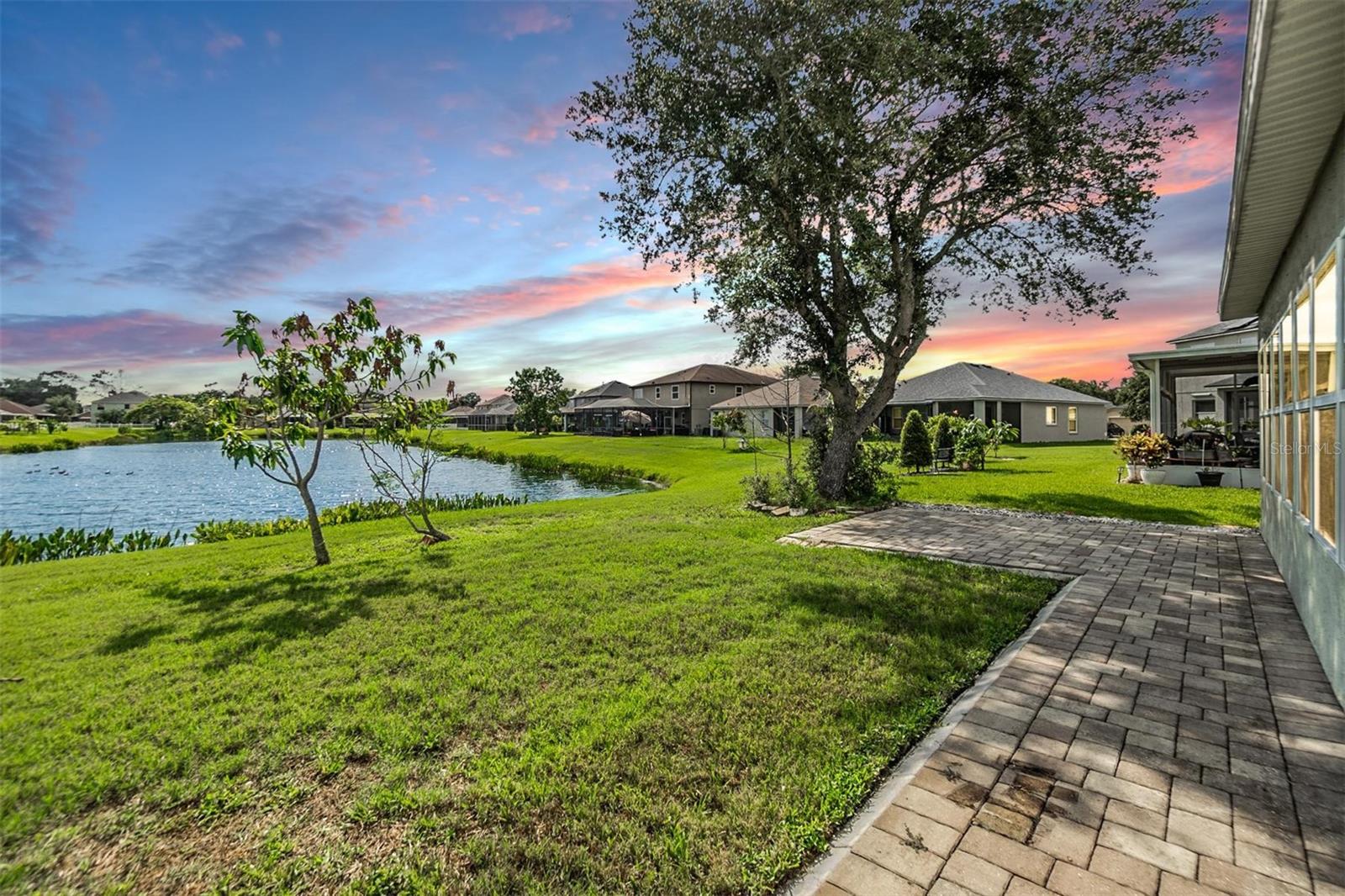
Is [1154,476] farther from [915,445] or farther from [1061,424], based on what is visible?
[1061,424]

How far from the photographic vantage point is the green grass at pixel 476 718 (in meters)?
2.35

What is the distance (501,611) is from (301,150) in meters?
7.40

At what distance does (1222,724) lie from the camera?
315 centimetres

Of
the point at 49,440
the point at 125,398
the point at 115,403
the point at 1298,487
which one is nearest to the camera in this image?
the point at 1298,487

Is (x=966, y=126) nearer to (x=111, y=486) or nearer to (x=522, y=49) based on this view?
(x=522, y=49)

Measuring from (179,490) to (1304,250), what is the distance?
95.1 feet

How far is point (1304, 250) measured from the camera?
4711mm

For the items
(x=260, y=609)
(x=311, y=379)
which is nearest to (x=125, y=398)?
(x=311, y=379)

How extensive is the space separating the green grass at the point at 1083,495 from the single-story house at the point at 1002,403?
1195 centimetres

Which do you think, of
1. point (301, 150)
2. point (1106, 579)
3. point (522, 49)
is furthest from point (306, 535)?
point (1106, 579)

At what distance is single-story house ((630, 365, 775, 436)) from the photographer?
1902 inches

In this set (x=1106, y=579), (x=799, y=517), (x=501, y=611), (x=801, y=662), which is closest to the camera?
(x=801, y=662)

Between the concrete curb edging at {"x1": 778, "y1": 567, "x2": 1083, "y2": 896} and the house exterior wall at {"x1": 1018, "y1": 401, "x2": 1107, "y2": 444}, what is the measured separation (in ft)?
108

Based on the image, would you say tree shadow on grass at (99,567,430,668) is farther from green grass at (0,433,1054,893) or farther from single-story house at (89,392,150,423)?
single-story house at (89,392,150,423)
